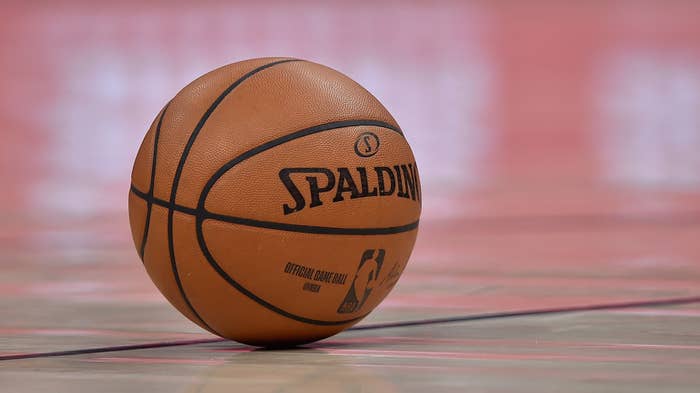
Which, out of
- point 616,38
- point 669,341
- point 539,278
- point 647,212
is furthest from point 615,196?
point 669,341

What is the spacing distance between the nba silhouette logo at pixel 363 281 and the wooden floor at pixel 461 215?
15cm

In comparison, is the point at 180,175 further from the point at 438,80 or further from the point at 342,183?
the point at 438,80

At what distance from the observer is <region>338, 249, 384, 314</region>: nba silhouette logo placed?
338 cm

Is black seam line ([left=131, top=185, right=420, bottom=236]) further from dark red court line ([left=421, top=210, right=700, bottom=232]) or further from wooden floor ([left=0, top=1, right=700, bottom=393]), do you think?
dark red court line ([left=421, top=210, right=700, bottom=232])

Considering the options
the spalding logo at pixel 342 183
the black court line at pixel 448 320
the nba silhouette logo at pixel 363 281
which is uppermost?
the spalding logo at pixel 342 183

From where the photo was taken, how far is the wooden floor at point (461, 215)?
3.26m

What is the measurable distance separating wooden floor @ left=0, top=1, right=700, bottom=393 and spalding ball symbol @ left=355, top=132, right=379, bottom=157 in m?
0.58

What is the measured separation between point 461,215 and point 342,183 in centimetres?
505

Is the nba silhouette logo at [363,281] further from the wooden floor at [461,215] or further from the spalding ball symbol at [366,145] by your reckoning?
the spalding ball symbol at [366,145]

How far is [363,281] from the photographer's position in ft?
11.2

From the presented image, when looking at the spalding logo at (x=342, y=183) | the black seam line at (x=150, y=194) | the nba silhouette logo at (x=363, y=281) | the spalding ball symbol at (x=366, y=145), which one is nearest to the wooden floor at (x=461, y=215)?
the nba silhouette logo at (x=363, y=281)

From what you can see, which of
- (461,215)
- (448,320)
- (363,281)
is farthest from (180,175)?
(461,215)

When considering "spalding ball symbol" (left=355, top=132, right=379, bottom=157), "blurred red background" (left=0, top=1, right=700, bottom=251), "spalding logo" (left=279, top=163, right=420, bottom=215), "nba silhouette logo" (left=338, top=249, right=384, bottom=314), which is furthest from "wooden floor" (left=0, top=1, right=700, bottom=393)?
"spalding ball symbol" (left=355, top=132, right=379, bottom=157)

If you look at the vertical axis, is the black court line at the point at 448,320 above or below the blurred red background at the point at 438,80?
below
